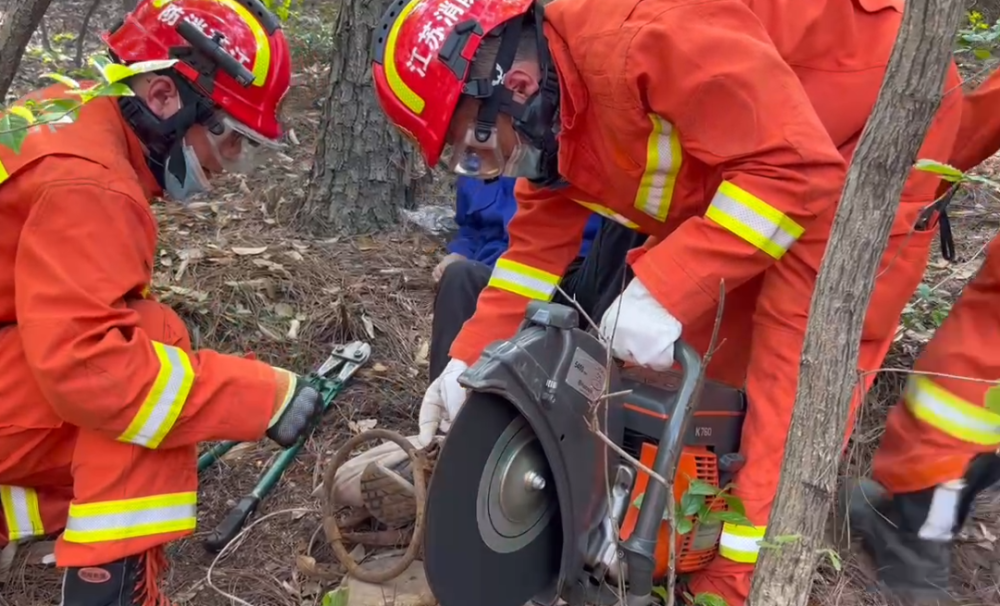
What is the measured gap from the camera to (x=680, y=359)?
196cm

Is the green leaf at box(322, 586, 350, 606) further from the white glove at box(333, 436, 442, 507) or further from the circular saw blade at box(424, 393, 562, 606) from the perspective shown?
the white glove at box(333, 436, 442, 507)

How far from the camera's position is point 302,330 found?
3.47m

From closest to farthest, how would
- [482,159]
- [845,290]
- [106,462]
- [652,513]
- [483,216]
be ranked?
[845,290] → [652,513] → [106,462] → [482,159] → [483,216]

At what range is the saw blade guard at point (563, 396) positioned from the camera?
1823mm

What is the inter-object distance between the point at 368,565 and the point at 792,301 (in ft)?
4.40

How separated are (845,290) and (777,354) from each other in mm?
975

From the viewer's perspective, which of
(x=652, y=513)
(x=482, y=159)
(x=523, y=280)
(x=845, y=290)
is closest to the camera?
(x=845, y=290)

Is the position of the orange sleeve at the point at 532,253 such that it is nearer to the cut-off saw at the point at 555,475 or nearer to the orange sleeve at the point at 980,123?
the cut-off saw at the point at 555,475

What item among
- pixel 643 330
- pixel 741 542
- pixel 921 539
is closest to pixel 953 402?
pixel 921 539

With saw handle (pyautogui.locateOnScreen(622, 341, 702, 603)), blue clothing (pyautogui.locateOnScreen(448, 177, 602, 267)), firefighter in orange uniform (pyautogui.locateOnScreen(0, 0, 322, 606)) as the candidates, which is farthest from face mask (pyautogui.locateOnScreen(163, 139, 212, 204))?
saw handle (pyautogui.locateOnScreen(622, 341, 702, 603))

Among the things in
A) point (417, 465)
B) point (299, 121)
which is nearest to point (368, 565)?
point (417, 465)

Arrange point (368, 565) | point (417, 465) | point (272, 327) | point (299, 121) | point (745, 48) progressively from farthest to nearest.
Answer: point (299, 121) → point (272, 327) → point (368, 565) → point (417, 465) → point (745, 48)

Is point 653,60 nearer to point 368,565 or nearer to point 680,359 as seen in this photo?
point 680,359

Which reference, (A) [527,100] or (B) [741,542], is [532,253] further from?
(B) [741,542]
